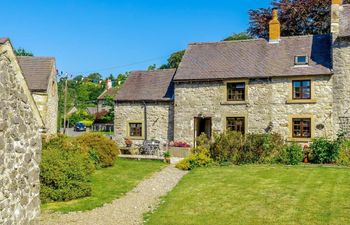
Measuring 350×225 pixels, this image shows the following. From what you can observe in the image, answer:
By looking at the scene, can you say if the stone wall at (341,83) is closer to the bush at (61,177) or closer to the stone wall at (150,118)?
the stone wall at (150,118)

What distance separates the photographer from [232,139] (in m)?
22.6

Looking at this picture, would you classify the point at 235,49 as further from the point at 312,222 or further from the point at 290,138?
the point at 312,222

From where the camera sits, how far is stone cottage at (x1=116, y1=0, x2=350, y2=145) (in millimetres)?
25375

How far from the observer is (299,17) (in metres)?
36.4

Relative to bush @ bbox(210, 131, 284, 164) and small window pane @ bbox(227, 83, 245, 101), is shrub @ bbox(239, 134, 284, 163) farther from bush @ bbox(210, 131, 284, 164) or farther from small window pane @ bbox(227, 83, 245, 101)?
small window pane @ bbox(227, 83, 245, 101)

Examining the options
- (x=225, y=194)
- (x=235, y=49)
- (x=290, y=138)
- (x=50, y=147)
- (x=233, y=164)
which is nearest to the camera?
(x=225, y=194)

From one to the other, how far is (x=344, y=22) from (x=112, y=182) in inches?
708

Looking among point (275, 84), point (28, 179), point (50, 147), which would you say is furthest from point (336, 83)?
point (28, 179)

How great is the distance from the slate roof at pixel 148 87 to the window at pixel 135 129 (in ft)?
6.51

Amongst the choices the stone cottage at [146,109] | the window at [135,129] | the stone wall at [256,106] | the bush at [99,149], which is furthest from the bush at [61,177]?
the window at [135,129]

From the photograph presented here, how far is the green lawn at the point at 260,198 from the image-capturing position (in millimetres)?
11727

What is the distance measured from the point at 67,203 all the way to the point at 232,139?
11263 millimetres

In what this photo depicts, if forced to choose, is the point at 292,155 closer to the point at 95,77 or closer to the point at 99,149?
the point at 99,149

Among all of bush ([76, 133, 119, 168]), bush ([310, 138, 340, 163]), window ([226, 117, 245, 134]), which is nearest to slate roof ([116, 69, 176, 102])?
window ([226, 117, 245, 134])
